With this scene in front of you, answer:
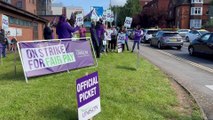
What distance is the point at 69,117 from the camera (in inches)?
241

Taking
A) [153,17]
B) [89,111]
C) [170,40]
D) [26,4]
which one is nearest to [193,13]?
[153,17]

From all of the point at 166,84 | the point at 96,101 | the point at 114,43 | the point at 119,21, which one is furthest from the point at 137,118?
the point at 119,21

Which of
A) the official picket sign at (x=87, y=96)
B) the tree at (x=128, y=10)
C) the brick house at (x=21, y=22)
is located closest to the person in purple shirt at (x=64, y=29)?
the official picket sign at (x=87, y=96)

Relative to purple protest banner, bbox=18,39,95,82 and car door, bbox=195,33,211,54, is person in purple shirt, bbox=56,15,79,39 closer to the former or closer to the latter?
purple protest banner, bbox=18,39,95,82

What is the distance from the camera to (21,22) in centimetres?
3122

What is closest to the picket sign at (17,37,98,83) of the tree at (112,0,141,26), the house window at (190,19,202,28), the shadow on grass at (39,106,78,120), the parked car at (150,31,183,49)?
the shadow on grass at (39,106,78,120)

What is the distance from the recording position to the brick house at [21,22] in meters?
24.9

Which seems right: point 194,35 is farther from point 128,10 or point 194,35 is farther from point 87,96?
point 128,10

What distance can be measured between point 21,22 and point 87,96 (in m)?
27.1

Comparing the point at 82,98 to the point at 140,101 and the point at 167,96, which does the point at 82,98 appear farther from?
the point at 167,96

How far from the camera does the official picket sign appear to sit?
208 inches

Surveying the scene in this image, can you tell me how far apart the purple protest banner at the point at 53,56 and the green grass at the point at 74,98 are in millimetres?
260

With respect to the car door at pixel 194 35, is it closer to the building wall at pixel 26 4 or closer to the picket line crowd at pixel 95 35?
the picket line crowd at pixel 95 35

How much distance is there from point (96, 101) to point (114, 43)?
51.8 feet
